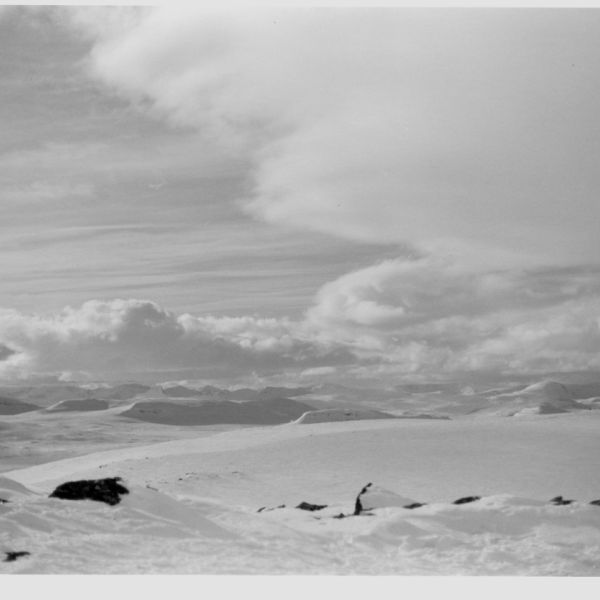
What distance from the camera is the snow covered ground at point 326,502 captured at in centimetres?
596

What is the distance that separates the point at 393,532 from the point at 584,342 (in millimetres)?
2721

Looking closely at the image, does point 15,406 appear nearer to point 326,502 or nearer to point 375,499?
point 326,502

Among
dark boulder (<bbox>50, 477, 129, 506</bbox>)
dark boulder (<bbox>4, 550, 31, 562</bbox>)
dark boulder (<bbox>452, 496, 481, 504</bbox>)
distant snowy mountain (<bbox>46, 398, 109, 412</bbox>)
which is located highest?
distant snowy mountain (<bbox>46, 398, 109, 412</bbox>)

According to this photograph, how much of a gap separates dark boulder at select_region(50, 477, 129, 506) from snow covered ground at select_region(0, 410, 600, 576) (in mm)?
111

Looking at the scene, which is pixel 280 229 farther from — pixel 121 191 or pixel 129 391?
pixel 129 391

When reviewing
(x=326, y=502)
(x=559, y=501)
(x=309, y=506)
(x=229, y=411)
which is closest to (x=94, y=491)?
(x=309, y=506)

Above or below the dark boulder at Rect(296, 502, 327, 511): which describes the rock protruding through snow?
above

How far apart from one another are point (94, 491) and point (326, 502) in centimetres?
215

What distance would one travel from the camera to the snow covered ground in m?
5.96

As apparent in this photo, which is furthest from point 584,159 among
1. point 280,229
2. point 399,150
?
point 280,229

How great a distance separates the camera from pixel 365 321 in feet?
26.2

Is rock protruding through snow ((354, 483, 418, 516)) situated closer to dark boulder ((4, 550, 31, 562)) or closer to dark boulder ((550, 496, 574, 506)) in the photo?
dark boulder ((550, 496, 574, 506))

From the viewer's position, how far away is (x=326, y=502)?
7.41m

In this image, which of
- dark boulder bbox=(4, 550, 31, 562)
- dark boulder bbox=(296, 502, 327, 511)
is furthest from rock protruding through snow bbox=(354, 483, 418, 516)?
dark boulder bbox=(4, 550, 31, 562)
